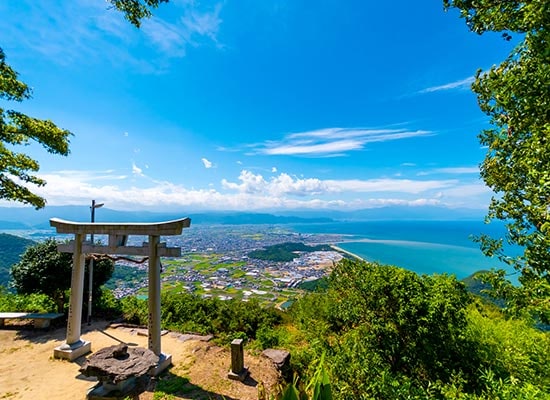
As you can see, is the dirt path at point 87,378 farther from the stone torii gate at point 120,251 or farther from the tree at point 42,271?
the tree at point 42,271

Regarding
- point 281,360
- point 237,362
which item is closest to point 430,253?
point 281,360

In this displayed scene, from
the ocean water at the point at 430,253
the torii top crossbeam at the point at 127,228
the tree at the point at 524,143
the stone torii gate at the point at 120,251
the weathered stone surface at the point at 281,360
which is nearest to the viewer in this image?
the tree at the point at 524,143

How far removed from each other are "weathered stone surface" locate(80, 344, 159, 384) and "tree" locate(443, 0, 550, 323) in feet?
15.2

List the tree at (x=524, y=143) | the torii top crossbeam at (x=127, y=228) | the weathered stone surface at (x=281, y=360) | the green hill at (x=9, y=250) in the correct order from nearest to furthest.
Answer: the tree at (x=524, y=143) < the torii top crossbeam at (x=127, y=228) < the weathered stone surface at (x=281, y=360) < the green hill at (x=9, y=250)

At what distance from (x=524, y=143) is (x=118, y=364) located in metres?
5.71

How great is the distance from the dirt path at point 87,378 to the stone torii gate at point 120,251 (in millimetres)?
315

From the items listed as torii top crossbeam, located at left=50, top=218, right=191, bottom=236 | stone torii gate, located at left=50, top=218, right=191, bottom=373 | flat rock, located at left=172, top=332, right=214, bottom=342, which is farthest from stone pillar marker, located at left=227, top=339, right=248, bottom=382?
torii top crossbeam, located at left=50, top=218, right=191, bottom=236

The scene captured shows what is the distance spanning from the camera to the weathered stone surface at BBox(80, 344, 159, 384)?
11.3 ft

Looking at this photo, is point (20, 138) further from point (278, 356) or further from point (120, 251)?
point (278, 356)

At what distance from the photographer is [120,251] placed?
5496 millimetres

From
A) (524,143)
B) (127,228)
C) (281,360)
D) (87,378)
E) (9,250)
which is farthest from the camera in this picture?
(9,250)

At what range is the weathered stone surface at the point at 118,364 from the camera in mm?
3432

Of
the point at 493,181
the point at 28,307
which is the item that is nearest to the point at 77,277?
the point at 28,307

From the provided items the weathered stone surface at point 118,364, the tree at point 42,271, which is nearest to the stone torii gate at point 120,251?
the weathered stone surface at point 118,364
